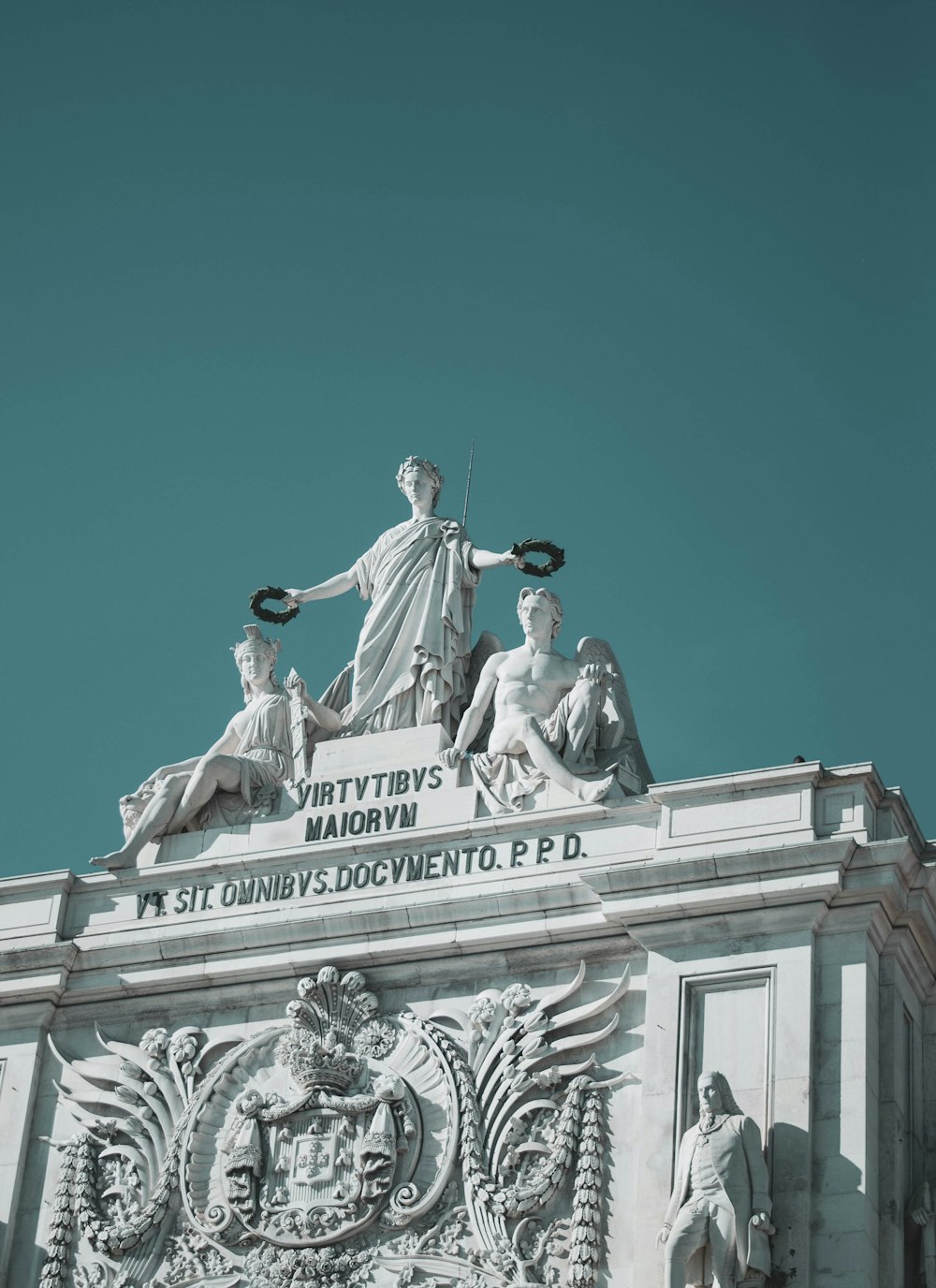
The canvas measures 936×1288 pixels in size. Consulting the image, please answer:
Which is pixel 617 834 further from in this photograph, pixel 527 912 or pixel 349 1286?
pixel 349 1286

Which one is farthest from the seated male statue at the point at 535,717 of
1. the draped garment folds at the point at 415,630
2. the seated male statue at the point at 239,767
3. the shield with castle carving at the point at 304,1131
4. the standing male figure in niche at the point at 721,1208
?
the standing male figure in niche at the point at 721,1208

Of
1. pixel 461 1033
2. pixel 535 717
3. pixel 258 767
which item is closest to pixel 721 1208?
pixel 461 1033

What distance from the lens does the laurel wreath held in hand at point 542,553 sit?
81.5 feet

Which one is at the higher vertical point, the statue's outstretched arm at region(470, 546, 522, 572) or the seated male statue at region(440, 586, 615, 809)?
the statue's outstretched arm at region(470, 546, 522, 572)

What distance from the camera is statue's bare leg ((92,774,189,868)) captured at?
79.5 ft

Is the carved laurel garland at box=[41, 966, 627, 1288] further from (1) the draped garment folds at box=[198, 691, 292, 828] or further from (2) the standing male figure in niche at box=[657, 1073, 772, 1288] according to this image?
(1) the draped garment folds at box=[198, 691, 292, 828]

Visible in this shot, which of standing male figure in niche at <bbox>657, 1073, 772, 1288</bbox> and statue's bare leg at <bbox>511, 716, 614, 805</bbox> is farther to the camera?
statue's bare leg at <bbox>511, 716, 614, 805</bbox>

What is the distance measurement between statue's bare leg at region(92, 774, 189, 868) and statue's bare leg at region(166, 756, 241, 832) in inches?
2.5

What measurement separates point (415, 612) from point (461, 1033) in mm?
4637

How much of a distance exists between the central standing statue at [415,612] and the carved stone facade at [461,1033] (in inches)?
26.3

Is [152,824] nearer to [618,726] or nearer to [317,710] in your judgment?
[317,710]

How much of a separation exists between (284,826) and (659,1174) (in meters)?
5.18

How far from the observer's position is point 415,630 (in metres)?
25.1

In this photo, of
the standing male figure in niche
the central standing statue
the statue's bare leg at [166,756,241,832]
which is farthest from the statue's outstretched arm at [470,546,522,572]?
the standing male figure in niche
